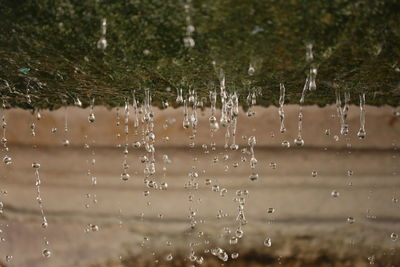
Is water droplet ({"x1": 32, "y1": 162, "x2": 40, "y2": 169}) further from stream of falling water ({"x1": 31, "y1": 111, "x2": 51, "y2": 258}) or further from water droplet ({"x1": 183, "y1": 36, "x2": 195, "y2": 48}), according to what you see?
water droplet ({"x1": 183, "y1": 36, "x2": 195, "y2": 48})

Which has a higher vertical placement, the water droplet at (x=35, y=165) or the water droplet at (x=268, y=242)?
the water droplet at (x=35, y=165)

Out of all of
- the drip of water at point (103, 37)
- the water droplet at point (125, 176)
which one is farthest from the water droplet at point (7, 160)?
the drip of water at point (103, 37)

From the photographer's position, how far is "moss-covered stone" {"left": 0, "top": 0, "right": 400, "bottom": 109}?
76 cm

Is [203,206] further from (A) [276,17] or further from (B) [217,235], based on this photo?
(A) [276,17]

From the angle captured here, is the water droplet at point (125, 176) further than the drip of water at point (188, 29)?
Yes

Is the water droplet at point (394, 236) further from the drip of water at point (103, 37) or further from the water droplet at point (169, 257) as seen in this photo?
the drip of water at point (103, 37)

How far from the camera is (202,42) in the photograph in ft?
2.72

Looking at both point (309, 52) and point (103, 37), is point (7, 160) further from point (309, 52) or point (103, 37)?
point (309, 52)

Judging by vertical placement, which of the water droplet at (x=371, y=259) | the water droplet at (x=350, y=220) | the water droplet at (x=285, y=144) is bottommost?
the water droplet at (x=371, y=259)

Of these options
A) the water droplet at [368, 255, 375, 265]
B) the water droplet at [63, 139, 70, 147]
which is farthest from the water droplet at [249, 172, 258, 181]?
the water droplet at [63, 139, 70, 147]

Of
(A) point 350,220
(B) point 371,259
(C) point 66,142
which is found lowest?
(B) point 371,259

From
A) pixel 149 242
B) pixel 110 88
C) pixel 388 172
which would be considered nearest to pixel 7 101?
pixel 110 88

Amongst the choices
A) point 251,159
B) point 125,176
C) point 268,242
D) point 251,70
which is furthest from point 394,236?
point 251,70

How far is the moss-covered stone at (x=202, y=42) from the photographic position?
759 millimetres
